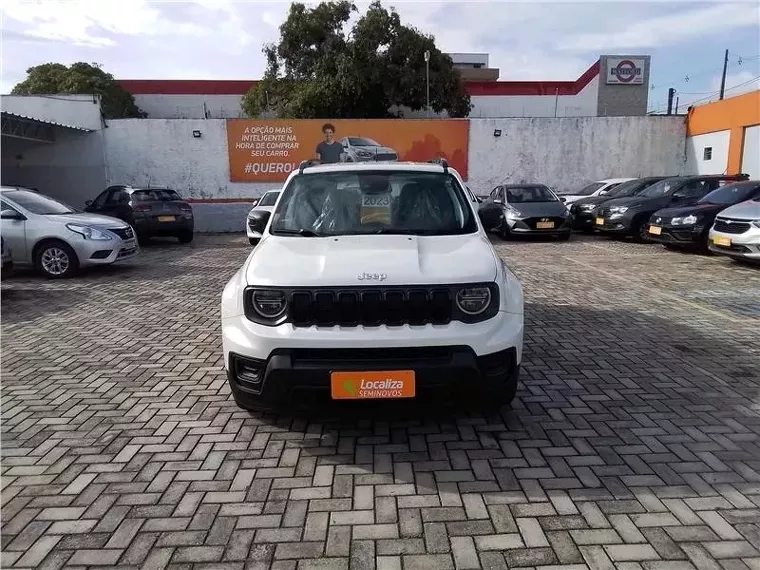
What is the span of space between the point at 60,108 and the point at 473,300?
65.7ft

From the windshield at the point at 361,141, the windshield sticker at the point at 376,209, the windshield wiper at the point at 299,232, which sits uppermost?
the windshield at the point at 361,141

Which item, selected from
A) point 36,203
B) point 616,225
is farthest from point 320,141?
point 36,203

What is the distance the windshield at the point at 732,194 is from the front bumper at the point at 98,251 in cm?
1159

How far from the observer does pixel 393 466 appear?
335 cm

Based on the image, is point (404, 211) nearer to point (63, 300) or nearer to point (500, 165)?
point (63, 300)

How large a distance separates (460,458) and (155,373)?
293 centimetres

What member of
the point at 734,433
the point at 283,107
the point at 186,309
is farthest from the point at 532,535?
the point at 283,107

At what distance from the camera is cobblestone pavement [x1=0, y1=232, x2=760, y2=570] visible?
8.63 feet

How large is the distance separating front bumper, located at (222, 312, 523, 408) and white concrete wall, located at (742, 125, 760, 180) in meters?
18.4

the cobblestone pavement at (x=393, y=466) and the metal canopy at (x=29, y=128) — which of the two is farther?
the metal canopy at (x=29, y=128)

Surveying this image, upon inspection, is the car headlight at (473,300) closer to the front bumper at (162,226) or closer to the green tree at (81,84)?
the front bumper at (162,226)

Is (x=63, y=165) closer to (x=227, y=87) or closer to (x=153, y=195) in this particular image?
(x=153, y=195)

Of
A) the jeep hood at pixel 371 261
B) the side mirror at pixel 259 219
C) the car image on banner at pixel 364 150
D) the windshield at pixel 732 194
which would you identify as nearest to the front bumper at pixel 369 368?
the jeep hood at pixel 371 261

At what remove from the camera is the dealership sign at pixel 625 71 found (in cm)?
4178
